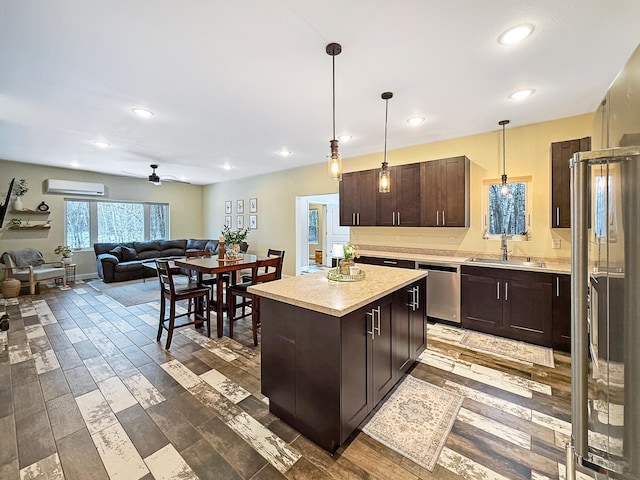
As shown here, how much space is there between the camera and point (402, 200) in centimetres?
436

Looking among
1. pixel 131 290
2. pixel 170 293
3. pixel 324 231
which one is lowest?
pixel 131 290

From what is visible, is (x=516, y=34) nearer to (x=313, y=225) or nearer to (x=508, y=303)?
(x=508, y=303)

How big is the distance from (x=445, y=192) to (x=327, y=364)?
319cm

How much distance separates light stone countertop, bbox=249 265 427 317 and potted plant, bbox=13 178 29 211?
7101 mm

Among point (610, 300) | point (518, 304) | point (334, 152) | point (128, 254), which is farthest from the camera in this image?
point (128, 254)

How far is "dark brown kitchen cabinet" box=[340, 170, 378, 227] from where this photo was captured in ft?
15.4

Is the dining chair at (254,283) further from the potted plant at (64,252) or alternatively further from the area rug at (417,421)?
the potted plant at (64,252)

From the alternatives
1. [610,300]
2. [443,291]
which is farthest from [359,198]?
[610,300]

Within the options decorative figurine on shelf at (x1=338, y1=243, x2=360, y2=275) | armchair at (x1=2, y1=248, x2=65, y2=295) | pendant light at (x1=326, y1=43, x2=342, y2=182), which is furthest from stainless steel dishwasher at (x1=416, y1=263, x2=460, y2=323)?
armchair at (x1=2, y1=248, x2=65, y2=295)

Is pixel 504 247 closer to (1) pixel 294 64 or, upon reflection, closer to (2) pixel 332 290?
(2) pixel 332 290

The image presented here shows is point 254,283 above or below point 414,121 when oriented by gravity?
below

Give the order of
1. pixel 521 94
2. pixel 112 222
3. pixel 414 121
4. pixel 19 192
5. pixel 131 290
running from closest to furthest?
1. pixel 521 94
2. pixel 414 121
3. pixel 131 290
4. pixel 19 192
5. pixel 112 222

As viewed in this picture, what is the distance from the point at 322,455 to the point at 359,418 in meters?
0.33

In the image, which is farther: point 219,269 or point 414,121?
point 414,121
